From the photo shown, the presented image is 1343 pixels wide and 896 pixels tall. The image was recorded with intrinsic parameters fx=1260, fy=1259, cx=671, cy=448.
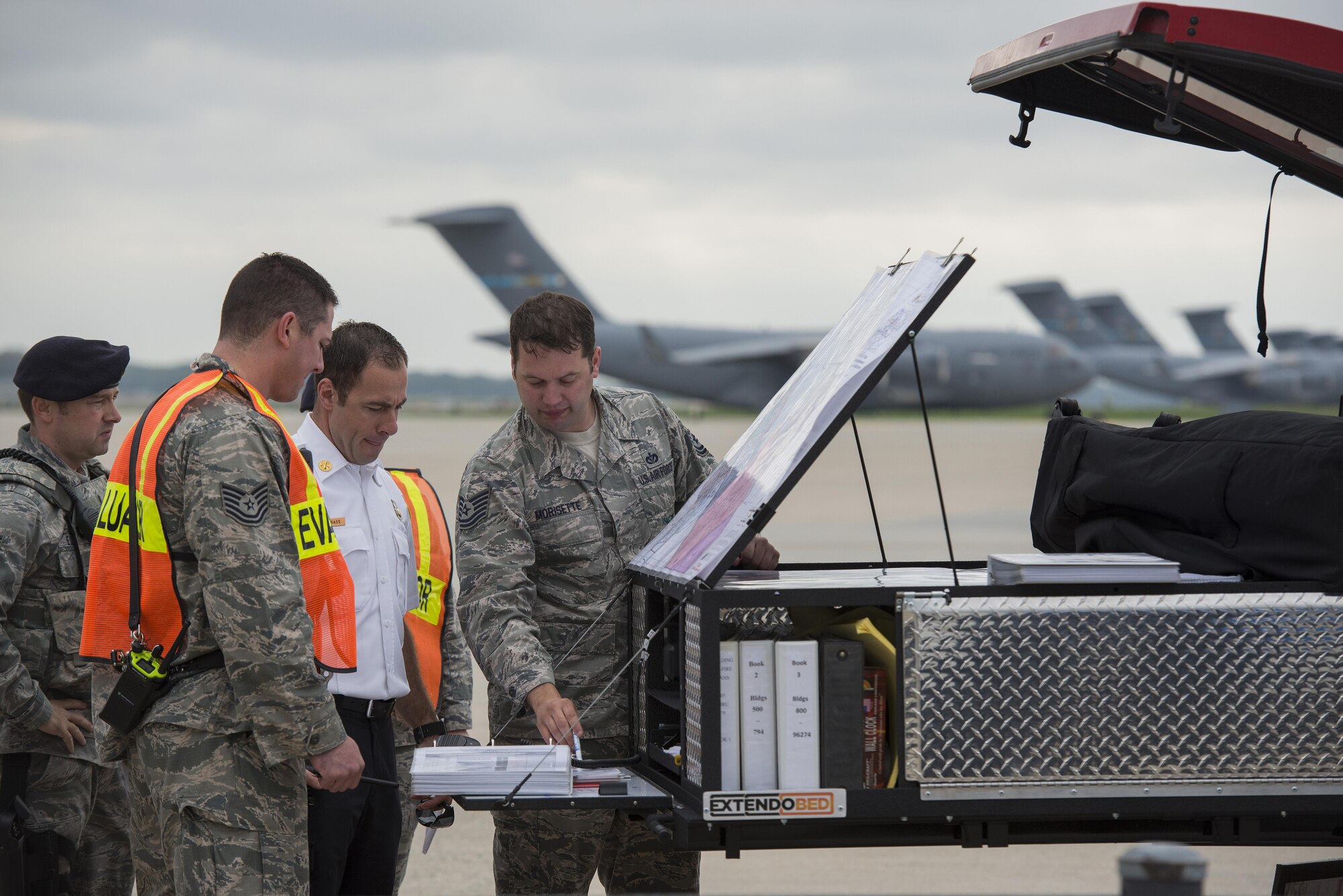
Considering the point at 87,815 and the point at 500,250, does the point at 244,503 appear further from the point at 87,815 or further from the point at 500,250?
the point at 500,250

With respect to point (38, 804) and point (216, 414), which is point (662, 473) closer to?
point (216, 414)

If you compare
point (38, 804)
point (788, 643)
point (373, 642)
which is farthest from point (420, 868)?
point (788, 643)

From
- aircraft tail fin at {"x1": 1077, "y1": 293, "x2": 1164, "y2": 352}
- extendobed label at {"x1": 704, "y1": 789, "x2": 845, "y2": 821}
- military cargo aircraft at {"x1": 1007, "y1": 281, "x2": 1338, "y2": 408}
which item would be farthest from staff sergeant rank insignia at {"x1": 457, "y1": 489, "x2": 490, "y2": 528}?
aircraft tail fin at {"x1": 1077, "y1": 293, "x2": 1164, "y2": 352}

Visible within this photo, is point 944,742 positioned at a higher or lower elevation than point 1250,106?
lower

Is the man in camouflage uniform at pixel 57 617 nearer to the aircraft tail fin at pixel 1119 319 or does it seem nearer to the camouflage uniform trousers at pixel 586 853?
the camouflage uniform trousers at pixel 586 853

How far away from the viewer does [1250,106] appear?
3.17 meters

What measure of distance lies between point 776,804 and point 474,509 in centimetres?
125

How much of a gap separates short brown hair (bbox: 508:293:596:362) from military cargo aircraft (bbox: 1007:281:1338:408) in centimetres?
5525

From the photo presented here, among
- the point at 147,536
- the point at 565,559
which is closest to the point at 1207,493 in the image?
the point at 565,559

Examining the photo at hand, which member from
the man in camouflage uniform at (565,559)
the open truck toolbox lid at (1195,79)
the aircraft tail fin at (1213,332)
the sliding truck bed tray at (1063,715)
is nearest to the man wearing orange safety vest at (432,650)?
the man in camouflage uniform at (565,559)

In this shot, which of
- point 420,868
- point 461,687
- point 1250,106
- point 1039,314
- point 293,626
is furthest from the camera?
point 1039,314

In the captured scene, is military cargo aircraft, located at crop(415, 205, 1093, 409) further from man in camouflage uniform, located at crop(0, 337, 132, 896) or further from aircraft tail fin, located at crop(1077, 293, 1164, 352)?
man in camouflage uniform, located at crop(0, 337, 132, 896)

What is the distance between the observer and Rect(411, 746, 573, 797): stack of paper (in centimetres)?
267

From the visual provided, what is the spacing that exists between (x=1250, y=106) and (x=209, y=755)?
2.94 m
